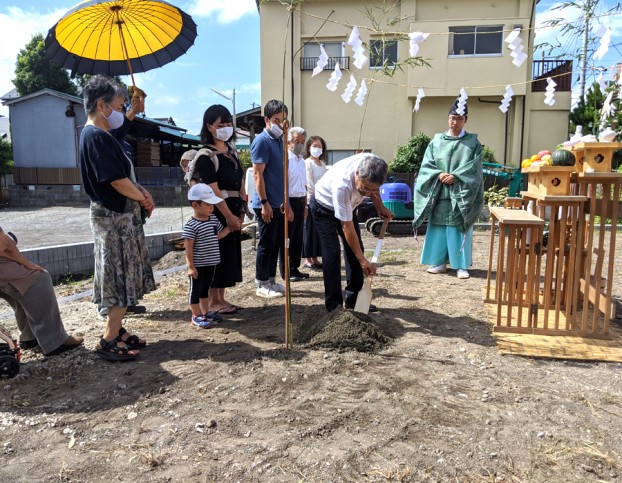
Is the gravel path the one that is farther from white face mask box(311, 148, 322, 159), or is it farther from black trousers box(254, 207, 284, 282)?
black trousers box(254, 207, 284, 282)

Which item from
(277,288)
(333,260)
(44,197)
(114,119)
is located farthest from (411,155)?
(44,197)

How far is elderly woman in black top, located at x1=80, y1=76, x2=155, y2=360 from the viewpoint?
9.59 ft

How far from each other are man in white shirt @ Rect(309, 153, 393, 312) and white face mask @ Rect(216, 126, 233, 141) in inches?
34.5

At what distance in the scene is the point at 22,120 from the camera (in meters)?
20.9

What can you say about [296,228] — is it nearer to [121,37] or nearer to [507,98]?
[121,37]

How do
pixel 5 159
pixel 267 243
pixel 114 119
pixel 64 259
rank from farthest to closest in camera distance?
pixel 5 159 → pixel 64 259 → pixel 267 243 → pixel 114 119

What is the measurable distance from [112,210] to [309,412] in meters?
1.75

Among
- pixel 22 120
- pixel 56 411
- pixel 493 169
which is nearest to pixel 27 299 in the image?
pixel 56 411

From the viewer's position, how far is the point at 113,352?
3188mm

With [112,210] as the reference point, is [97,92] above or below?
above

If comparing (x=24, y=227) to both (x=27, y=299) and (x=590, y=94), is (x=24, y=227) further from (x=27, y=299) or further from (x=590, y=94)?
(x=590, y=94)

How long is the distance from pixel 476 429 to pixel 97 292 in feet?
7.94

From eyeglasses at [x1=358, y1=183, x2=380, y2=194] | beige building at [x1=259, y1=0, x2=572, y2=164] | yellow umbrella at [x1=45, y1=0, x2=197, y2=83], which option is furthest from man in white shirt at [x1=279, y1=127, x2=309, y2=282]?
beige building at [x1=259, y1=0, x2=572, y2=164]

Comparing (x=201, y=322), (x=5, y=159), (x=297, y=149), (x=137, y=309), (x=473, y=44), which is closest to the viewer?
(x=201, y=322)
